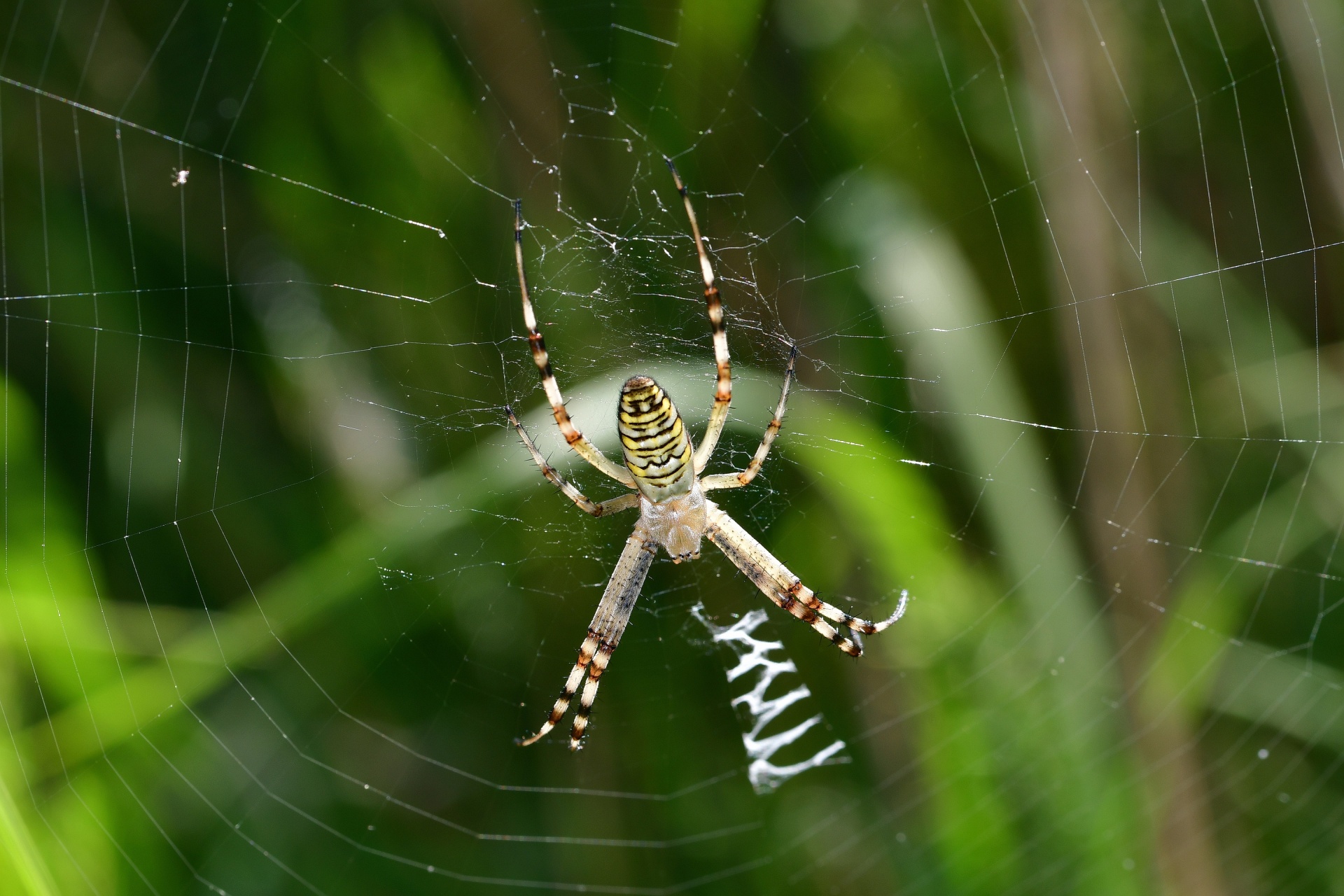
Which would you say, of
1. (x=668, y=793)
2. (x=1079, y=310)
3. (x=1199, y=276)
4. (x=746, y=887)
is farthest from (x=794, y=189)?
(x=746, y=887)

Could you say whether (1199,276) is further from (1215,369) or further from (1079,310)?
(1079,310)

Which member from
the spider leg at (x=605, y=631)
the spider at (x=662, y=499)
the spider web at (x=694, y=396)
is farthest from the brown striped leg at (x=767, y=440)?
the spider leg at (x=605, y=631)

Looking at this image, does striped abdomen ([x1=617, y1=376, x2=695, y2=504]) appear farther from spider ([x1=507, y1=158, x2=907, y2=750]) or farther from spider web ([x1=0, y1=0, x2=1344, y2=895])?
spider web ([x1=0, y1=0, x2=1344, y2=895])

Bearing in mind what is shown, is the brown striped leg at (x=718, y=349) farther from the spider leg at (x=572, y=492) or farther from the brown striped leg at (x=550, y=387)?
the spider leg at (x=572, y=492)

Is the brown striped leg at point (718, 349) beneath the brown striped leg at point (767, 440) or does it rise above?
above

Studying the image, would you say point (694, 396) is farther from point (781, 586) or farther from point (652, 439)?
point (781, 586)
